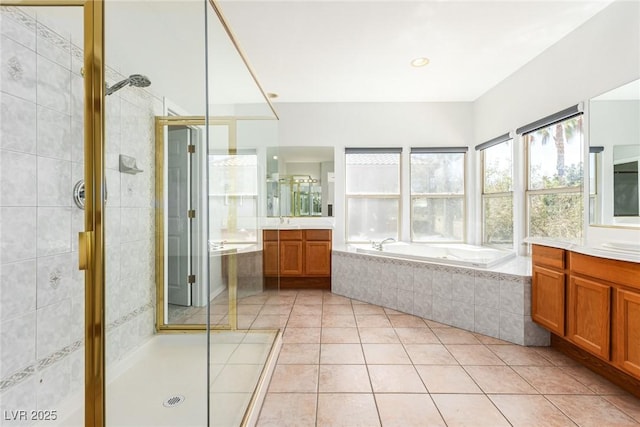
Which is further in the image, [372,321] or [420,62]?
[420,62]

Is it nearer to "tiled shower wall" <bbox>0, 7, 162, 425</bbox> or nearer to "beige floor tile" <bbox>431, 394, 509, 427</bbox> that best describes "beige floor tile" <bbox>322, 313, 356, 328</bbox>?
"beige floor tile" <bbox>431, 394, 509, 427</bbox>

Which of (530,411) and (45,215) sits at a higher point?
(45,215)

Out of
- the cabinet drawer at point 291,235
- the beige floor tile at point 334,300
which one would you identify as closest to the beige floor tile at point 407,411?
the beige floor tile at point 334,300

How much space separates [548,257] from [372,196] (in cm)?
238

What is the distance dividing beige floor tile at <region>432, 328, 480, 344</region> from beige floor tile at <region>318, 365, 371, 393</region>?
2.87 feet

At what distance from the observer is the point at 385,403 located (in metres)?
1.66

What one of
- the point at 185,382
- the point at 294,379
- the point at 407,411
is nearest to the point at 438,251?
the point at 407,411

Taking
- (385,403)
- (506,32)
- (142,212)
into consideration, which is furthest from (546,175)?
(142,212)

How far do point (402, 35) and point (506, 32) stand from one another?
2.89ft

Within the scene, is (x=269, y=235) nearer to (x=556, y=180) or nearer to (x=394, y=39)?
(x=394, y=39)

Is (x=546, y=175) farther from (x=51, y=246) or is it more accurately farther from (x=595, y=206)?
(x=51, y=246)

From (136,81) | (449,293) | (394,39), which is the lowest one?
(449,293)

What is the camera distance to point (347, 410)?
1604 millimetres

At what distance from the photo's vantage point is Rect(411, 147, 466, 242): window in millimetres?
4203
